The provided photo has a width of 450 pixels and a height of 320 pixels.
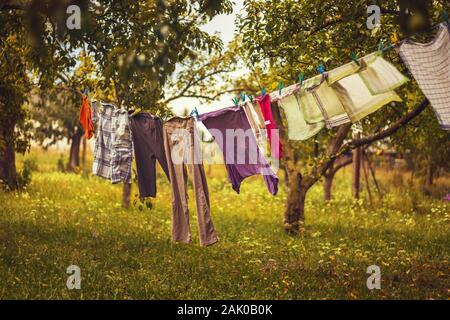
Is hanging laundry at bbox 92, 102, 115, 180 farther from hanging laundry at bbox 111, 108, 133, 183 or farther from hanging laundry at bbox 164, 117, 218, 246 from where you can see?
hanging laundry at bbox 164, 117, 218, 246

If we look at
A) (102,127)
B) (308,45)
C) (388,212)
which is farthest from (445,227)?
(102,127)

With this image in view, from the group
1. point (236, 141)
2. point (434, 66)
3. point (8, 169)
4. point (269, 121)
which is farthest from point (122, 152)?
point (8, 169)

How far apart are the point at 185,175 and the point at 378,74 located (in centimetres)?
257

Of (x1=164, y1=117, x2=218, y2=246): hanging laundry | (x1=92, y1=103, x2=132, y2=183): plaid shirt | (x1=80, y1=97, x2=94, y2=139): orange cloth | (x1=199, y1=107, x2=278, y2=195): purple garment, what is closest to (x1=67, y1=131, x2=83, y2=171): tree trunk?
(x1=80, y1=97, x2=94, y2=139): orange cloth

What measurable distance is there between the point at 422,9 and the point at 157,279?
16.0 ft

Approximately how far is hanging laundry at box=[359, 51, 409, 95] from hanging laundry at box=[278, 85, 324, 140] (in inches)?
29.7

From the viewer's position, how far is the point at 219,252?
8.83 meters

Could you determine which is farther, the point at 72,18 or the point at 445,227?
the point at 445,227

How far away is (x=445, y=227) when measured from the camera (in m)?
11.7

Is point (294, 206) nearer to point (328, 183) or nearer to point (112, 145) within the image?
point (112, 145)

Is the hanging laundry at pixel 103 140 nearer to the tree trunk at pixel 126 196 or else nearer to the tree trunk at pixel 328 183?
the tree trunk at pixel 126 196

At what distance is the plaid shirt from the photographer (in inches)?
276

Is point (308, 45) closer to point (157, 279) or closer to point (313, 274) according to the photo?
point (313, 274)
